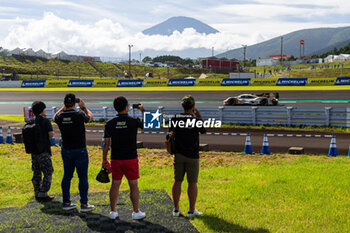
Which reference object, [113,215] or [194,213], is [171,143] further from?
[113,215]

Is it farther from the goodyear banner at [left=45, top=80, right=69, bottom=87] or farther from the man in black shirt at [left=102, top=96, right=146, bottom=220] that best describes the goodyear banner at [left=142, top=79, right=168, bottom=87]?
the man in black shirt at [left=102, top=96, right=146, bottom=220]

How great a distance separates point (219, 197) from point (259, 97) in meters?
22.2

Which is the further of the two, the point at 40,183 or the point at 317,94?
the point at 317,94

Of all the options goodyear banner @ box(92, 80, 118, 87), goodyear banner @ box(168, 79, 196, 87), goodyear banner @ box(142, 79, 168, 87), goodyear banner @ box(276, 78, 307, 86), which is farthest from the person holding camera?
goodyear banner @ box(92, 80, 118, 87)

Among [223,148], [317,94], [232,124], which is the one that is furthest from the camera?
[317,94]

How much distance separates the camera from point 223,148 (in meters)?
14.2

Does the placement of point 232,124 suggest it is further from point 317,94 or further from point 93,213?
point 317,94

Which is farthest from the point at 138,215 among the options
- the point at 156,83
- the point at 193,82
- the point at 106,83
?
Answer: the point at 106,83

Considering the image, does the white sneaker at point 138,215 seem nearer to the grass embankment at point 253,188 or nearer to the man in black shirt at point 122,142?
the man in black shirt at point 122,142

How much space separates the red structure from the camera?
450 ft

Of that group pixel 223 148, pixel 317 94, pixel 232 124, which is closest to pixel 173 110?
pixel 232 124

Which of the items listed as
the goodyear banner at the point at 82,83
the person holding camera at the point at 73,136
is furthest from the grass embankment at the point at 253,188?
the goodyear banner at the point at 82,83

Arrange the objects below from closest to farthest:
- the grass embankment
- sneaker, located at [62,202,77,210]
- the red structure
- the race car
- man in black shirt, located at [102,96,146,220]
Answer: man in black shirt, located at [102,96,146,220], the grass embankment, sneaker, located at [62,202,77,210], the race car, the red structure

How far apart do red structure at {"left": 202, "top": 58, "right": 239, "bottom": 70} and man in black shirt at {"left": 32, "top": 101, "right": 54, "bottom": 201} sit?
5117 inches
